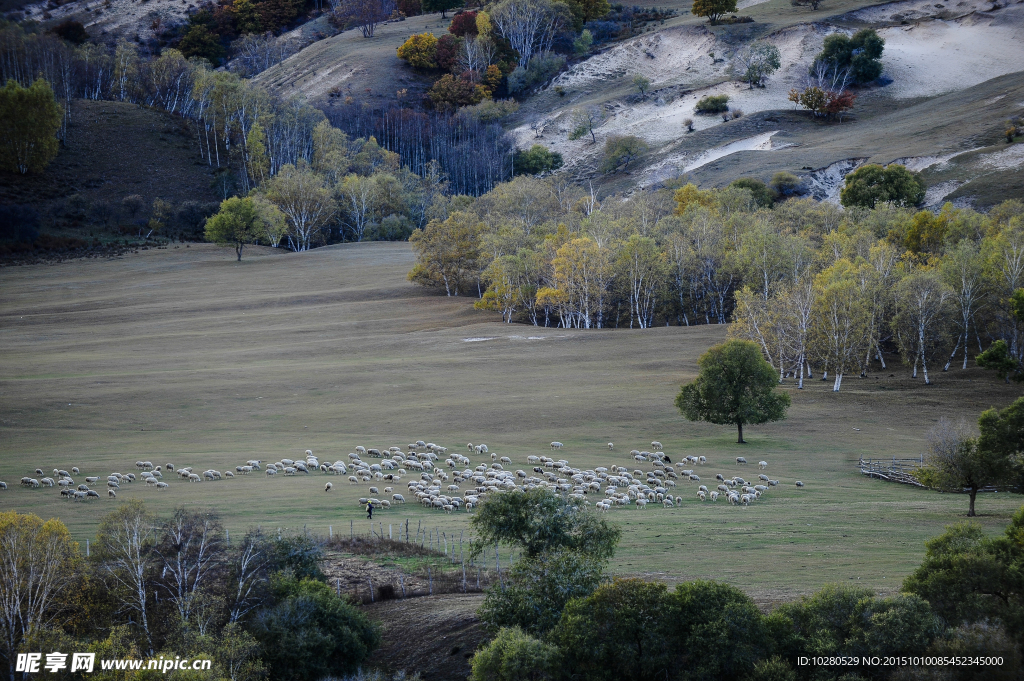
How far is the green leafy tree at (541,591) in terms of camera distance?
85.9 ft

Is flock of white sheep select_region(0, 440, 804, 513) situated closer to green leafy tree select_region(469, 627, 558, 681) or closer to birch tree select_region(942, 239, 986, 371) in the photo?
green leafy tree select_region(469, 627, 558, 681)

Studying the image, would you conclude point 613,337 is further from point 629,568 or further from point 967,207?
point 629,568

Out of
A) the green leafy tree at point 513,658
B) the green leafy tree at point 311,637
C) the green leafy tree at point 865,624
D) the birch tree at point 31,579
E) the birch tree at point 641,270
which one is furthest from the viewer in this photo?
the birch tree at point 641,270

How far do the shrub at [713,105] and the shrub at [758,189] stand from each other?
50978 mm

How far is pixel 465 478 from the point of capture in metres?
45.6

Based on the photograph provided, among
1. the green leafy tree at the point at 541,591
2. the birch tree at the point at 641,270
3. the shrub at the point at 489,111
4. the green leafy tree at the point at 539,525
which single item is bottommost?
the green leafy tree at the point at 541,591

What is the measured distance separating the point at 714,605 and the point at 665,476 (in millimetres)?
22892

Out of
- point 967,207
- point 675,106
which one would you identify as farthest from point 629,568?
point 675,106

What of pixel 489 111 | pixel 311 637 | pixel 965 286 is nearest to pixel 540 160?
pixel 489 111

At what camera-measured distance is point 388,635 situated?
28.3 metres

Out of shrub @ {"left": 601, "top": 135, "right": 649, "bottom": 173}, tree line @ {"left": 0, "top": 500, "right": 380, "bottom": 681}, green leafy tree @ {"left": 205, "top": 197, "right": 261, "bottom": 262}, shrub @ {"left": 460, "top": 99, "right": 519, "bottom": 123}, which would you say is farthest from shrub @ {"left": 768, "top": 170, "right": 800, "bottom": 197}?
tree line @ {"left": 0, "top": 500, "right": 380, "bottom": 681}

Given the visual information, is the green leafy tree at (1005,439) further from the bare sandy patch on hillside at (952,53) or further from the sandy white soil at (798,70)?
the bare sandy patch on hillside at (952,53)

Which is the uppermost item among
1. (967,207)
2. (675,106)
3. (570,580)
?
(675,106)

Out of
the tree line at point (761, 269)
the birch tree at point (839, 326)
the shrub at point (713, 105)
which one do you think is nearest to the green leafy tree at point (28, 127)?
the tree line at point (761, 269)
